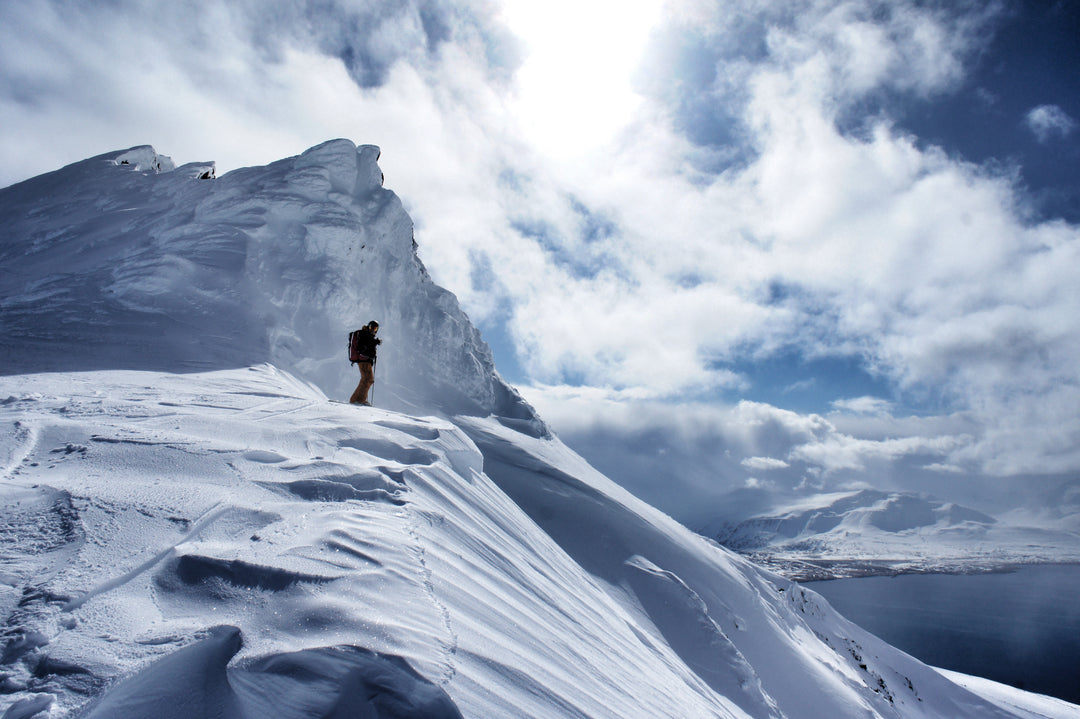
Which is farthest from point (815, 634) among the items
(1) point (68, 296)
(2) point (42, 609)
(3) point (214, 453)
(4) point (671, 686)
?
(1) point (68, 296)

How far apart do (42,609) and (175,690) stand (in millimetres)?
983

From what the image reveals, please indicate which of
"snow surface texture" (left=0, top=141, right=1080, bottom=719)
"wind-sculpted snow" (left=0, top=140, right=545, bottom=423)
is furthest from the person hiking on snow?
"wind-sculpted snow" (left=0, top=140, right=545, bottom=423)

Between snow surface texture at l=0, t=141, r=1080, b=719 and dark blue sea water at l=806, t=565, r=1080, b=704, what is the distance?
46.4 meters

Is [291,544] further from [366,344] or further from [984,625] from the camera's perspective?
[984,625]

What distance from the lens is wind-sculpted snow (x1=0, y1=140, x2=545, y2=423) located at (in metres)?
11.4

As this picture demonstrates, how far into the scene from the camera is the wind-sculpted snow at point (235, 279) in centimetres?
1136

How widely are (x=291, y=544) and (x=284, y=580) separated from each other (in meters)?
0.55

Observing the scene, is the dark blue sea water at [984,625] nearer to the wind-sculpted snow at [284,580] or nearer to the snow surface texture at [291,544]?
the snow surface texture at [291,544]

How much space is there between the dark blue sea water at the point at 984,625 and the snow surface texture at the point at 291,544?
46.4 meters

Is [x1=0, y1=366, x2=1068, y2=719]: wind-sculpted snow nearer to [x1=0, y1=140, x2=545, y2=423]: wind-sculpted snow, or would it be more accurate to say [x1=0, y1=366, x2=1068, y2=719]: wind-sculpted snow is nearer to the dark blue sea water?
[x1=0, y1=140, x2=545, y2=423]: wind-sculpted snow

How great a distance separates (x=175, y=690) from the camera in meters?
2.11

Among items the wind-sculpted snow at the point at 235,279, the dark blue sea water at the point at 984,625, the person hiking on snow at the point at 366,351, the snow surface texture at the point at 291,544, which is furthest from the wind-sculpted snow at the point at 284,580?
the dark blue sea water at the point at 984,625

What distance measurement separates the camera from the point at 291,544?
11.4 feet

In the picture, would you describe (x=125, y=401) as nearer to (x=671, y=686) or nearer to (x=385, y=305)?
(x=671, y=686)
